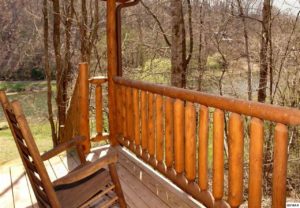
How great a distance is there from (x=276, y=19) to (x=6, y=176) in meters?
8.43

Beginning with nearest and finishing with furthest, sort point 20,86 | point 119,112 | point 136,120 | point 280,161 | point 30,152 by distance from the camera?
1. point 30,152
2. point 280,161
3. point 136,120
4. point 119,112
5. point 20,86

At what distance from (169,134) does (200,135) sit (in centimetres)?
57

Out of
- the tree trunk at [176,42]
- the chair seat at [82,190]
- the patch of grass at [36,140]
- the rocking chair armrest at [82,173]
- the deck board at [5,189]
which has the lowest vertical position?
the patch of grass at [36,140]

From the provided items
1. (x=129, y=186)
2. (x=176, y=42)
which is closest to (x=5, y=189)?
(x=129, y=186)

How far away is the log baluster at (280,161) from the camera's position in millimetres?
1765

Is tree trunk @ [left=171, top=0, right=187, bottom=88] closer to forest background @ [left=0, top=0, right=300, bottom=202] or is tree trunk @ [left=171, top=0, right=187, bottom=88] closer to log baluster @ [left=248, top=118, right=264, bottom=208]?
forest background @ [left=0, top=0, right=300, bottom=202]

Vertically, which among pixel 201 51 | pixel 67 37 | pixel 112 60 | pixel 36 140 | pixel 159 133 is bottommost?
pixel 36 140

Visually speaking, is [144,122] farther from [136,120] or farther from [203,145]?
[203,145]

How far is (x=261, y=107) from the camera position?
1.90m

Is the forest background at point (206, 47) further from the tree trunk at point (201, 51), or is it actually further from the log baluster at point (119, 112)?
the log baluster at point (119, 112)

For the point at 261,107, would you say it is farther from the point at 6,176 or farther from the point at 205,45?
the point at 205,45

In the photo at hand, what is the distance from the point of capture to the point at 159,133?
3145mm

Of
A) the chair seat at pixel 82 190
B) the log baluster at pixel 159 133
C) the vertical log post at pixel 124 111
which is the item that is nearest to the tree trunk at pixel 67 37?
the vertical log post at pixel 124 111

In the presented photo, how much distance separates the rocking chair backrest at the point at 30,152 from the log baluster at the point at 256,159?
3.75 feet
